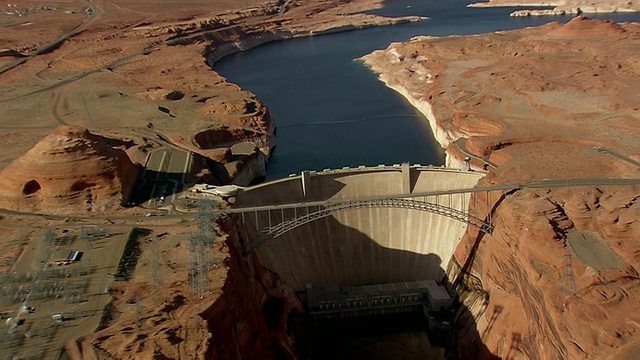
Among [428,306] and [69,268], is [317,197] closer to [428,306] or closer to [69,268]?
[428,306]

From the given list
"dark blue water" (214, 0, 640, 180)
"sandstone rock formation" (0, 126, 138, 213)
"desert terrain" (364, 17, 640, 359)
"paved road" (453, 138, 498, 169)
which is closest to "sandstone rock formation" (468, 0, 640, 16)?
"dark blue water" (214, 0, 640, 180)

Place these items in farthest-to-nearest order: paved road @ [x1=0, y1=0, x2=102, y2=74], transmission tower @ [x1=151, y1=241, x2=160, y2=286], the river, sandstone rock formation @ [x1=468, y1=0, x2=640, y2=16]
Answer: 1. sandstone rock formation @ [x1=468, y1=0, x2=640, y2=16]
2. paved road @ [x1=0, y1=0, x2=102, y2=74]
3. the river
4. transmission tower @ [x1=151, y1=241, x2=160, y2=286]

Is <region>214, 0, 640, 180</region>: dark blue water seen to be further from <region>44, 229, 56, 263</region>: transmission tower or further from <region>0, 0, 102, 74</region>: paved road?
<region>0, 0, 102, 74</region>: paved road

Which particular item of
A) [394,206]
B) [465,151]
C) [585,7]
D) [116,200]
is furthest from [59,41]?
[585,7]

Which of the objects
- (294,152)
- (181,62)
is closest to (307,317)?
(294,152)

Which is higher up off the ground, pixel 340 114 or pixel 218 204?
pixel 340 114

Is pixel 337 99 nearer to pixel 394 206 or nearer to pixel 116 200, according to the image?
pixel 394 206
